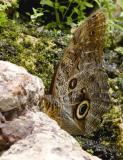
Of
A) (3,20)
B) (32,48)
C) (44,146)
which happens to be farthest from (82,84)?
(44,146)

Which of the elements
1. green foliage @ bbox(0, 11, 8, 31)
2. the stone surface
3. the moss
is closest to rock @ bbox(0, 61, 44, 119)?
the stone surface

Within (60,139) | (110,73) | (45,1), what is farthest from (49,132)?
(45,1)

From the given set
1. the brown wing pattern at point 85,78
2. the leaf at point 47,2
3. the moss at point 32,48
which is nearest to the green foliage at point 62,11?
the leaf at point 47,2

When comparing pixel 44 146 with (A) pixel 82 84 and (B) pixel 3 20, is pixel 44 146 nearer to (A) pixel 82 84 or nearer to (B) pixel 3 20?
(A) pixel 82 84

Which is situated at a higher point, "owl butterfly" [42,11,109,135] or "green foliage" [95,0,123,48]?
"green foliage" [95,0,123,48]

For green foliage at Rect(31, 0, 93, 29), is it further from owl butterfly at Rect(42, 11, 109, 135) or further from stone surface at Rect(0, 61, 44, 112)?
stone surface at Rect(0, 61, 44, 112)

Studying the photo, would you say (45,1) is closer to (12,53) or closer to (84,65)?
(12,53)
